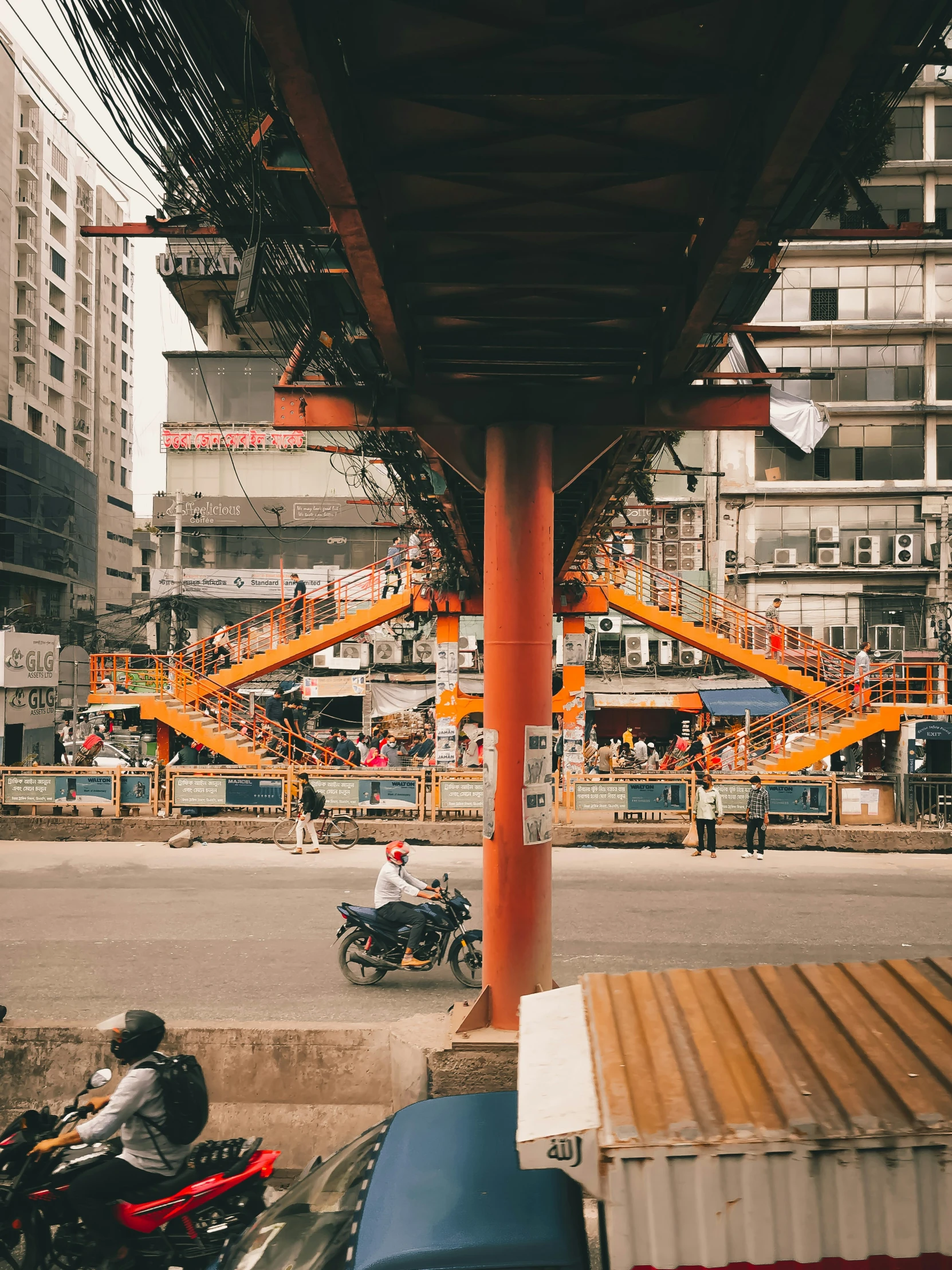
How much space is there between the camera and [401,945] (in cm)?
927

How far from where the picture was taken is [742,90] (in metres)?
3.78

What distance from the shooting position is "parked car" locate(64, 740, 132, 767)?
Answer: 1013 inches

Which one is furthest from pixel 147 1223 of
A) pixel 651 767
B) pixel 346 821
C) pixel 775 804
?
pixel 651 767

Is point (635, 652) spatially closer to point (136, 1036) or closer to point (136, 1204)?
point (136, 1036)

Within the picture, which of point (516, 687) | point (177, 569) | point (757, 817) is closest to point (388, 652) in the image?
point (177, 569)

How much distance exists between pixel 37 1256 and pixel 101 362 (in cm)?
7658

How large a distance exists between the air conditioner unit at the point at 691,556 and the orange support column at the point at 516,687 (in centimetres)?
3088

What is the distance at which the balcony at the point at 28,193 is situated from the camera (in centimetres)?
5850

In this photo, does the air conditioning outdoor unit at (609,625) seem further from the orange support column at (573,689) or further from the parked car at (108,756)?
the parked car at (108,756)

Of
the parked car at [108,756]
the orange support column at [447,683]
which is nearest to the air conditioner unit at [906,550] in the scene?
the orange support column at [447,683]

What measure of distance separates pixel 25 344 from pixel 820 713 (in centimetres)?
5659

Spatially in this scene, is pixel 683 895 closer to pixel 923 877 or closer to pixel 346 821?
pixel 923 877

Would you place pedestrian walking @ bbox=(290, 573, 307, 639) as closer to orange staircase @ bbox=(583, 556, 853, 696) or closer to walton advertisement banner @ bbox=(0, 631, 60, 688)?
orange staircase @ bbox=(583, 556, 853, 696)

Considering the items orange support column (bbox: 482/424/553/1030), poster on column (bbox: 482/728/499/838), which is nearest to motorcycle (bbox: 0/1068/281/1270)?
orange support column (bbox: 482/424/553/1030)
